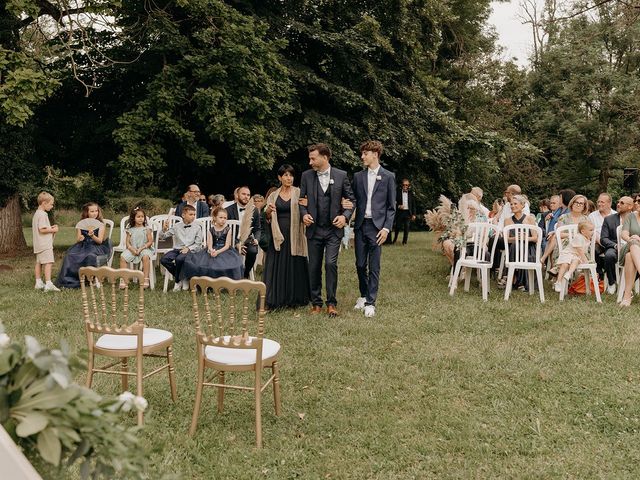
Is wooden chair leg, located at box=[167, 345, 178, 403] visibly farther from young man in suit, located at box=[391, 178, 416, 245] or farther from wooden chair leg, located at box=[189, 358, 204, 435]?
young man in suit, located at box=[391, 178, 416, 245]

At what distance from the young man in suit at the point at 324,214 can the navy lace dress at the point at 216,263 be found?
147cm

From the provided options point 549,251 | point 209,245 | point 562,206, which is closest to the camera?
point 209,245

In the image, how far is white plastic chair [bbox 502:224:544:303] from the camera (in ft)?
28.7

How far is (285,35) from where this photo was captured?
50.7 ft

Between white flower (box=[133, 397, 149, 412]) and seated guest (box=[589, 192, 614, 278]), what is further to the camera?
seated guest (box=[589, 192, 614, 278])

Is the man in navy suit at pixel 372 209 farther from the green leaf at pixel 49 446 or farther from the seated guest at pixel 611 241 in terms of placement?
the green leaf at pixel 49 446

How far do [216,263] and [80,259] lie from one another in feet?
8.46

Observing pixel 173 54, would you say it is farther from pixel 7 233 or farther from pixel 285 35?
pixel 7 233

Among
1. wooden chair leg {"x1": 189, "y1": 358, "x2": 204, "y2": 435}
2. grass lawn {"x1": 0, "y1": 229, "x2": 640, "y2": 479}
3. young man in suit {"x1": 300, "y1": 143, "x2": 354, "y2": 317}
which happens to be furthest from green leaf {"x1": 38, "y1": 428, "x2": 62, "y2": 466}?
young man in suit {"x1": 300, "y1": 143, "x2": 354, "y2": 317}

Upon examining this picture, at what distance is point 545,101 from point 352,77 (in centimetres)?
1566

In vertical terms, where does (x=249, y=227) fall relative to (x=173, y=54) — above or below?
below

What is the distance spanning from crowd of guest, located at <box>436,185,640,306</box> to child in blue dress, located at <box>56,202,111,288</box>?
19.0ft

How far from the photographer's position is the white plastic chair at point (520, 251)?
8.76 meters

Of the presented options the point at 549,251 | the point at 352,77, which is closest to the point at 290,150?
the point at 352,77
